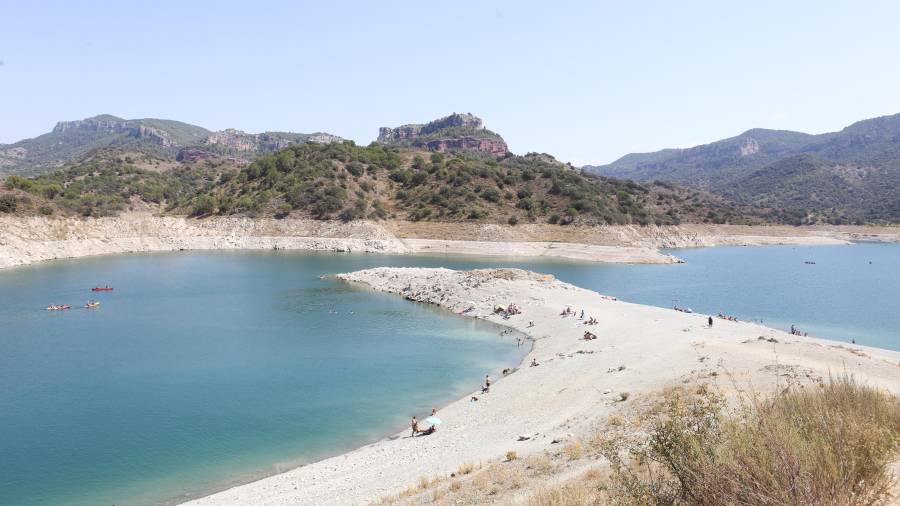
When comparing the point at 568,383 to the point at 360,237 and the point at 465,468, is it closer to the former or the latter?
the point at 465,468

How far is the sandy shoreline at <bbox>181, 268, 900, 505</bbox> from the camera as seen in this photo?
19.0m

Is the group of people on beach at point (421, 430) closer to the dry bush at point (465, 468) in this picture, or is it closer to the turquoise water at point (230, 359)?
the turquoise water at point (230, 359)

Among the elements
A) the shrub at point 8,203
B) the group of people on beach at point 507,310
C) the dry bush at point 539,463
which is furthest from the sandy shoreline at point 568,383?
the shrub at point 8,203

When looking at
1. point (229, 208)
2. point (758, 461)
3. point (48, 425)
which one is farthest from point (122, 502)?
point (229, 208)

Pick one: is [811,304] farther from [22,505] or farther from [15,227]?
[15,227]

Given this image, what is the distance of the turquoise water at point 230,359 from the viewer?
21.9m

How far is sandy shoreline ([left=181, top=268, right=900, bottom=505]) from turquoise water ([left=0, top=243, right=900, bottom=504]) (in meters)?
2.69

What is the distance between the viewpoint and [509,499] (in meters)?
13.7

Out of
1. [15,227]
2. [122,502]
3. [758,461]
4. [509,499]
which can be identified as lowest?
[122,502]

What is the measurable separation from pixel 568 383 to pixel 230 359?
2307 cm

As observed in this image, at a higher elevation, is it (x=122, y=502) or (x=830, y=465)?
(x=830, y=465)

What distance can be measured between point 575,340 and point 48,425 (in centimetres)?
3127

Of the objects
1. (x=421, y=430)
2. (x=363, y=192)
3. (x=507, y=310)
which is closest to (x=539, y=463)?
(x=421, y=430)

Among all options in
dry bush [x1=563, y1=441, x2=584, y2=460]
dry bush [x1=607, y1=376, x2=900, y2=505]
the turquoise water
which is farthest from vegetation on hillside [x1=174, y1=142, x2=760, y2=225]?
dry bush [x1=607, y1=376, x2=900, y2=505]
